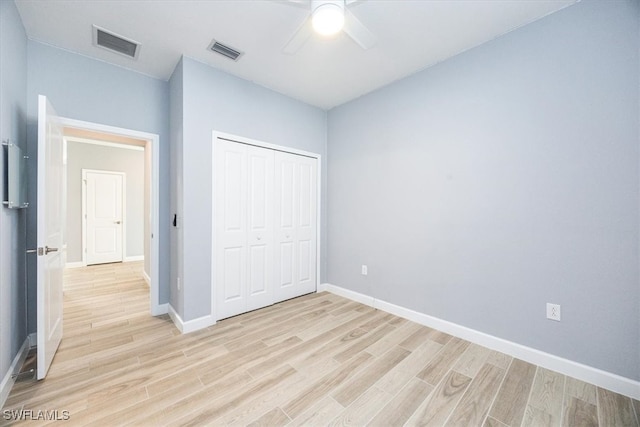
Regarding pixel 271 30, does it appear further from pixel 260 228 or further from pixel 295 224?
pixel 295 224

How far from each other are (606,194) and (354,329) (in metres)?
2.28

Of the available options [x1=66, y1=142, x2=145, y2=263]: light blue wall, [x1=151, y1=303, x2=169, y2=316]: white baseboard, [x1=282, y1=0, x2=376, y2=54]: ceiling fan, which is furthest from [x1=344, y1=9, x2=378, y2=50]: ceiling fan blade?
[x1=66, y1=142, x2=145, y2=263]: light blue wall

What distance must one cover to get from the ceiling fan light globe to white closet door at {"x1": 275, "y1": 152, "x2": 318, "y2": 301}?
5.95 feet

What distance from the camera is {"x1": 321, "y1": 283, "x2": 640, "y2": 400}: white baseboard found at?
1.68 meters

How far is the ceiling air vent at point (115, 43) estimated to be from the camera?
2.20 meters

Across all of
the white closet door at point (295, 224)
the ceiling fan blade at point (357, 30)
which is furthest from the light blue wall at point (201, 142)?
the ceiling fan blade at point (357, 30)

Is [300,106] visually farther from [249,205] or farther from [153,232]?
[153,232]

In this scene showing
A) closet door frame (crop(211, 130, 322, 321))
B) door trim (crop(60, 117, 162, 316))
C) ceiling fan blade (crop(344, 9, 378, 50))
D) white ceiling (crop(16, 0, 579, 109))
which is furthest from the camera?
door trim (crop(60, 117, 162, 316))

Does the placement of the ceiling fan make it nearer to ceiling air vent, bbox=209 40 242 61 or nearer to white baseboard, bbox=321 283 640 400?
ceiling air vent, bbox=209 40 242 61

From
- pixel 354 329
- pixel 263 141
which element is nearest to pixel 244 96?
pixel 263 141

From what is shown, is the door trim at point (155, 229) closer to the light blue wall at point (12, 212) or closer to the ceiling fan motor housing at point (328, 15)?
the light blue wall at point (12, 212)

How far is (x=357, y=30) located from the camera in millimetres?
1705

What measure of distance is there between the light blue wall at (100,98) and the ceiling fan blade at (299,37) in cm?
193

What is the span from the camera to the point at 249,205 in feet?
9.95
